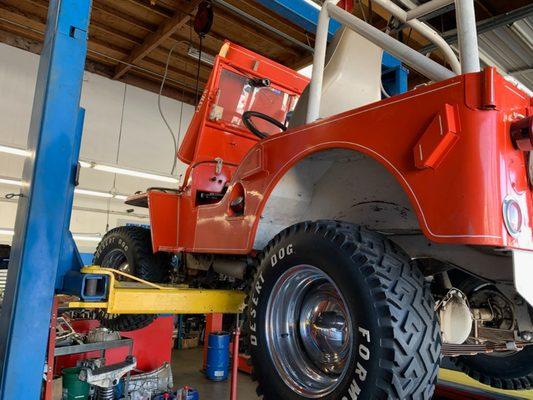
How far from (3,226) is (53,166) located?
8.84 metres

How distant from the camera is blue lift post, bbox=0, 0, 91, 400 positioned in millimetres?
2141

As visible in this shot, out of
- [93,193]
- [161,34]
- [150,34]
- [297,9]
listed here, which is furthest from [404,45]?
[93,193]

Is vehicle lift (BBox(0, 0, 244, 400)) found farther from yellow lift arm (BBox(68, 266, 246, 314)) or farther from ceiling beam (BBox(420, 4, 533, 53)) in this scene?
ceiling beam (BBox(420, 4, 533, 53))

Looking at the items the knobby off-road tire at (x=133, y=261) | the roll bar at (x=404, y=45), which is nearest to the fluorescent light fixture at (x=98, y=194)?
the knobby off-road tire at (x=133, y=261)

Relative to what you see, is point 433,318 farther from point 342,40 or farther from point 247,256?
point 342,40

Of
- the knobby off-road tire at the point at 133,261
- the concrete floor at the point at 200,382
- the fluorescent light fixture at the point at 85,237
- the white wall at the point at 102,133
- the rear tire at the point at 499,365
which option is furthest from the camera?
the fluorescent light fixture at the point at 85,237

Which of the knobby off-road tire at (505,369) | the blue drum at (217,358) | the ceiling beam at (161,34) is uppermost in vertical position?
the ceiling beam at (161,34)

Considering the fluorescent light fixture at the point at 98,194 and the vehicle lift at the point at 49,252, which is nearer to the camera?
the vehicle lift at the point at 49,252

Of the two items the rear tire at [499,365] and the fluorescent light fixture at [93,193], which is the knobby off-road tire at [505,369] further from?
the fluorescent light fixture at [93,193]

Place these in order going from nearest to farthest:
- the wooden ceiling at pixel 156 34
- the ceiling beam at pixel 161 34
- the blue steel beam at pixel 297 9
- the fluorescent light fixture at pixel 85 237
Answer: the blue steel beam at pixel 297 9, the ceiling beam at pixel 161 34, the wooden ceiling at pixel 156 34, the fluorescent light fixture at pixel 85 237

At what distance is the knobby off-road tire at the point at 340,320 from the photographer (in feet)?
4.59

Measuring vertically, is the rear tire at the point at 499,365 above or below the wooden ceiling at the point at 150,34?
below

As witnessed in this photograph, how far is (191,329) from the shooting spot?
36.0 ft

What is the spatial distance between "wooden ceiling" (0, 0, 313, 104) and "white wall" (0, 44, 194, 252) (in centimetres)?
49
